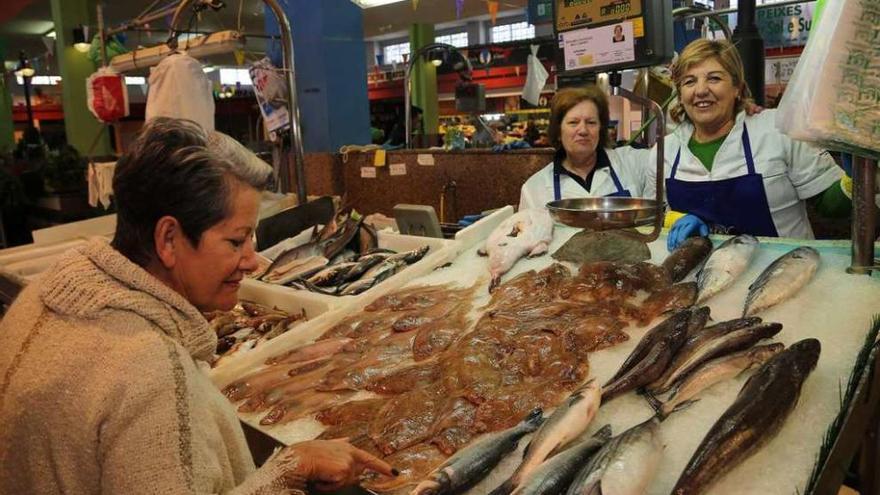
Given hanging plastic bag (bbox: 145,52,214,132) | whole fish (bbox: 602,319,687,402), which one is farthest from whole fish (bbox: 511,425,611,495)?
hanging plastic bag (bbox: 145,52,214,132)

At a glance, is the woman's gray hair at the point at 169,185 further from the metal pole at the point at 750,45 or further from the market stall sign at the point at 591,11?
the metal pole at the point at 750,45

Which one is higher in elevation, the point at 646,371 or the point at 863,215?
the point at 863,215

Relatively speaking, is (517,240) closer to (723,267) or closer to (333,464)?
(723,267)

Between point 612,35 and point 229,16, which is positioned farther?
point 229,16

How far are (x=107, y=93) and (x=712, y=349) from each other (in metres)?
6.59

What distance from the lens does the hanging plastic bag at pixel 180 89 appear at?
5152 millimetres

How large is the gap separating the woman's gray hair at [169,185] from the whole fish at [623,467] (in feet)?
3.49

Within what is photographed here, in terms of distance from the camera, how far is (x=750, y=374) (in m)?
1.78

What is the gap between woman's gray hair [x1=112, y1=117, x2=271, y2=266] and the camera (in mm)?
1490

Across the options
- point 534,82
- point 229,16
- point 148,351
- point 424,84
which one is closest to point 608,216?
point 148,351

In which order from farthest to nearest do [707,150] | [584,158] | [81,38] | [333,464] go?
[81,38] → [584,158] → [707,150] → [333,464]

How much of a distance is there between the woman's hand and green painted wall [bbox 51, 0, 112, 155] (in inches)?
550

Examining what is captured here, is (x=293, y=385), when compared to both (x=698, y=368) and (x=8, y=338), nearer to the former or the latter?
(x=8, y=338)

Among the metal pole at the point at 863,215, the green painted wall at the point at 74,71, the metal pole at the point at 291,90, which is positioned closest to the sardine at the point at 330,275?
the metal pole at the point at 291,90
